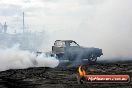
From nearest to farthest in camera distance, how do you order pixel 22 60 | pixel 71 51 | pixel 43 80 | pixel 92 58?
pixel 43 80
pixel 22 60
pixel 71 51
pixel 92 58

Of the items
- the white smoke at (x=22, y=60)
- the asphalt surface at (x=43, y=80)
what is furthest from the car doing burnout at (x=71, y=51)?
the asphalt surface at (x=43, y=80)

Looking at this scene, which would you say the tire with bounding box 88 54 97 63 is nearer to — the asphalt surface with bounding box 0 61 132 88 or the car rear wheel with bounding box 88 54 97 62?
the car rear wheel with bounding box 88 54 97 62

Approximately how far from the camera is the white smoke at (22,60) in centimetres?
1875

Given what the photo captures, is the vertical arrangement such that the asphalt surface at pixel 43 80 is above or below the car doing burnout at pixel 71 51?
below

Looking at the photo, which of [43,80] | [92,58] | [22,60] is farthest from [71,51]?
[43,80]

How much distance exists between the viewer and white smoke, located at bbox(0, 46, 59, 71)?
61.5 feet

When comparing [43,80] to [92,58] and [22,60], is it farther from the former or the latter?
[92,58]

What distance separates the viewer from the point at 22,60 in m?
19.4

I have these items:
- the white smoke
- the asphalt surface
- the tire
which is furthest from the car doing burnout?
the asphalt surface

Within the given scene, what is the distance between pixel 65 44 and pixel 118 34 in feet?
48.4

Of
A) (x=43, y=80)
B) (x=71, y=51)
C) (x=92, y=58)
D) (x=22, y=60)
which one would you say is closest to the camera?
(x=43, y=80)

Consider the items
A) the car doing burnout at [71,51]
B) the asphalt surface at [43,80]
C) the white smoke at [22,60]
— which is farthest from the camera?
the car doing burnout at [71,51]

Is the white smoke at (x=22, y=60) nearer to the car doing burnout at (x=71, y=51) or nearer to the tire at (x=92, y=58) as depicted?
the car doing burnout at (x=71, y=51)

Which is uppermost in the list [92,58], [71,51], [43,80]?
[71,51]
